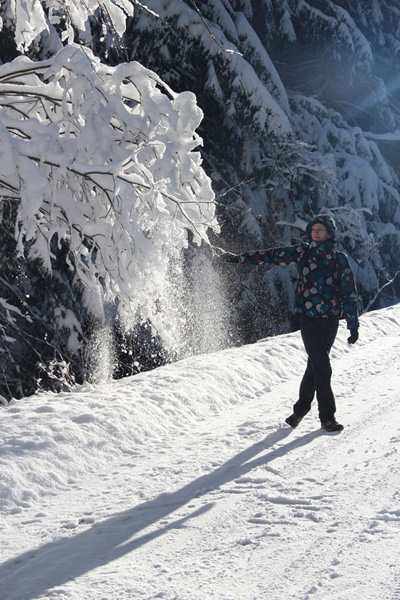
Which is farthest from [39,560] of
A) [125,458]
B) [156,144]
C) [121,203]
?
[156,144]

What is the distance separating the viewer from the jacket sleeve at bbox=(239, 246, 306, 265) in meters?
4.74

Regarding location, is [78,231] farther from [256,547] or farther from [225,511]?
[256,547]

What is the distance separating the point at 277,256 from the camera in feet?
15.9

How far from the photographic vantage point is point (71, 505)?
3311 millimetres

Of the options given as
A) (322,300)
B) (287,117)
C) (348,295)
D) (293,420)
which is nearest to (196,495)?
(293,420)

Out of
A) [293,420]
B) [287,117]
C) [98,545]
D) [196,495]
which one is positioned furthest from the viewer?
[287,117]

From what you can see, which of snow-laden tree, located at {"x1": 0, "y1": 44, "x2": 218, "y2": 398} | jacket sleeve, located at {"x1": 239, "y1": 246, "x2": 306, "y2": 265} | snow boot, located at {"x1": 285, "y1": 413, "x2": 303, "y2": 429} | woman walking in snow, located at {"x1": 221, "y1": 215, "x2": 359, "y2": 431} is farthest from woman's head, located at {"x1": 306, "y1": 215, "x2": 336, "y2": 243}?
snow boot, located at {"x1": 285, "y1": 413, "x2": 303, "y2": 429}

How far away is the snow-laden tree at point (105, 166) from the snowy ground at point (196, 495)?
115 centimetres

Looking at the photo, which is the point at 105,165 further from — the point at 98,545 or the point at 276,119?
the point at 276,119

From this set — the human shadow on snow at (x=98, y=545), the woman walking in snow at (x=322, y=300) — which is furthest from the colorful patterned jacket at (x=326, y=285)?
the human shadow on snow at (x=98, y=545)

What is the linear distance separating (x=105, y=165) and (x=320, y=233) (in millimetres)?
1674

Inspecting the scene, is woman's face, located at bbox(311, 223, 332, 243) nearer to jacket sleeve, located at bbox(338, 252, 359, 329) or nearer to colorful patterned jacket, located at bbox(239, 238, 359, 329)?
colorful patterned jacket, located at bbox(239, 238, 359, 329)

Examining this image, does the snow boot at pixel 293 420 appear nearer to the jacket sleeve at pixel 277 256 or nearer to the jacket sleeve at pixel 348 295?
the jacket sleeve at pixel 348 295

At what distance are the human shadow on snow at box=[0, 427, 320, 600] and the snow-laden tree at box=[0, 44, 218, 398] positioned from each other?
1982 millimetres
